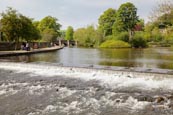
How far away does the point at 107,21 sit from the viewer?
61781 mm

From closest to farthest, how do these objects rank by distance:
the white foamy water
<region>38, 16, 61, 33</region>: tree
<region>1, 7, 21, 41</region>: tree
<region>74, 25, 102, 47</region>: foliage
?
the white foamy water → <region>1, 7, 21, 41</region>: tree → <region>74, 25, 102, 47</region>: foliage → <region>38, 16, 61, 33</region>: tree

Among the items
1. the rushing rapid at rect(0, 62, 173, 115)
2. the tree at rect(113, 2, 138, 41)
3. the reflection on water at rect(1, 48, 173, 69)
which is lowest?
the rushing rapid at rect(0, 62, 173, 115)

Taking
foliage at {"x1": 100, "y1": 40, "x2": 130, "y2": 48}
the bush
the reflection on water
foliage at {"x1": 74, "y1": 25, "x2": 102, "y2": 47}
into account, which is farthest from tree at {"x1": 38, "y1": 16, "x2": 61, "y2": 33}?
the reflection on water

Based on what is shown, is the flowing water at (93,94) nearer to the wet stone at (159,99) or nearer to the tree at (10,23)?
the wet stone at (159,99)

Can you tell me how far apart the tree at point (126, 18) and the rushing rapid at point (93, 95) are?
43.9 m

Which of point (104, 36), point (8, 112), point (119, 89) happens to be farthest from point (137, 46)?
point (8, 112)

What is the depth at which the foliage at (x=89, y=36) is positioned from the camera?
184 ft

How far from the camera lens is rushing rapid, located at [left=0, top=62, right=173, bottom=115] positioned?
658cm

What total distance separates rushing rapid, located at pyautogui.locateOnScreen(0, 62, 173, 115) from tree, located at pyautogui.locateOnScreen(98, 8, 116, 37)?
4765 centimetres

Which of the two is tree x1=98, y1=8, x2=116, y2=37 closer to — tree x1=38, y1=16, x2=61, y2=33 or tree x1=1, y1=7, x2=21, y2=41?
tree x1=38, y1=16, x2=61, y2=33

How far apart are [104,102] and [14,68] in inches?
394

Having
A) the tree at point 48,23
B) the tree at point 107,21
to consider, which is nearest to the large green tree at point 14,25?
the tree at point 107,21

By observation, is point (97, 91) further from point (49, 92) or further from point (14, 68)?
point (14, 68)

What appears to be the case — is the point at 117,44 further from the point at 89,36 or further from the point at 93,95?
the point at 93,95
